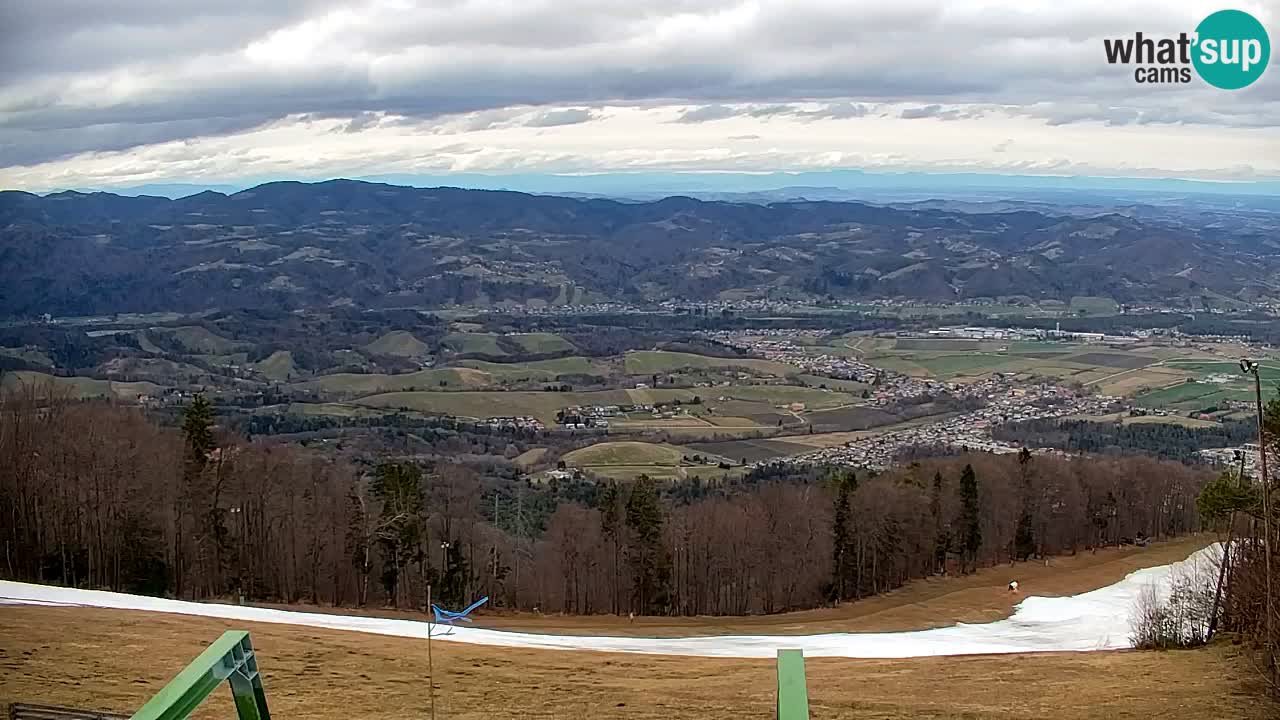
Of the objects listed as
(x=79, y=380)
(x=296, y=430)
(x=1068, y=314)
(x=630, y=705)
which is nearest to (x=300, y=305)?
(x=79, y=380)

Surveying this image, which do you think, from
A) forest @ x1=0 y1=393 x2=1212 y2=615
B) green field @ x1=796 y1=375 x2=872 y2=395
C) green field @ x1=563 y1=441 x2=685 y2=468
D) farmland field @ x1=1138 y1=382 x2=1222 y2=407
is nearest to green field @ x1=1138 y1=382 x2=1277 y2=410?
farmland field @ x1=1138 y1=382 x2=1222 y2=407

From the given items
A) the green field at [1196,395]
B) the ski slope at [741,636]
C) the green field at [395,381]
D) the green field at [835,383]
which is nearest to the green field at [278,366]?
the green field at [395,381]

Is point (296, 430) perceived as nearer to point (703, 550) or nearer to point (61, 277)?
point (703, 550)

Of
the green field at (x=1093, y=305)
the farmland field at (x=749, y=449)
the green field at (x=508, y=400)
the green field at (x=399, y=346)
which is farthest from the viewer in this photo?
the green field at (x=1093, y=305)

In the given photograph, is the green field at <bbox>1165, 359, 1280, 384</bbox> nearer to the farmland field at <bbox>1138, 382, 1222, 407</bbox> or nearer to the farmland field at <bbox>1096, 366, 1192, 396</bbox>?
the farmland field at <bbox>1096, 366, 1192, 396</bbox>

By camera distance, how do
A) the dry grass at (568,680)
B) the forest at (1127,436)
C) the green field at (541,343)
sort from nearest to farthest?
the dry grass at (568,680), the forest at (1127,436), the green field at (541,343)

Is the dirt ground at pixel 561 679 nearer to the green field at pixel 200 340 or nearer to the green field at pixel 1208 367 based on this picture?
the green field at pixel 1208 367
